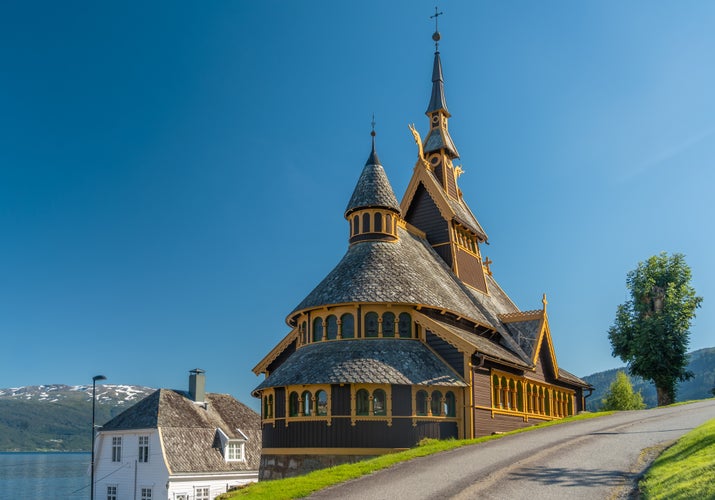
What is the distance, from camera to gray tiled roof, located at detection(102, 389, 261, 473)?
46781 mm

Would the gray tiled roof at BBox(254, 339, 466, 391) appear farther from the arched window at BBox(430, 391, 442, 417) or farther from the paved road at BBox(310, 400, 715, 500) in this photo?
the paved road at BBox(310, 400, 715, 500)

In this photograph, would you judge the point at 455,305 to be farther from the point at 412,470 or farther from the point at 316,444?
the point at 412,470

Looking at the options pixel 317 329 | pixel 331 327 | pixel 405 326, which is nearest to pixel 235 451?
pixel 317 329

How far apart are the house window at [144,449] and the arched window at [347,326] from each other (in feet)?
72.3

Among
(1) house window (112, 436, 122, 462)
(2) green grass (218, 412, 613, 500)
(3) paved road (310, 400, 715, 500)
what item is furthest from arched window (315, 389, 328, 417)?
(1) house window (112, 436, 122, 462)

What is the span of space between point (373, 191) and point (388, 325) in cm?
800

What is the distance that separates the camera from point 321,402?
3028cm

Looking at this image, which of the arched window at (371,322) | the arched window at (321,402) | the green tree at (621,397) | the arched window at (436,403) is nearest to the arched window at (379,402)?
the arched window at (321,402)

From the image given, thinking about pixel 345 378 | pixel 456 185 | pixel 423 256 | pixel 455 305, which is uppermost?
pixel 456 185

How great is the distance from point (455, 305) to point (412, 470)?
16.5 meters

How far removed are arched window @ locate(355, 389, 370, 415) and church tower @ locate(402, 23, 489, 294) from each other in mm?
15333

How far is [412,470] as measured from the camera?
19719 mm

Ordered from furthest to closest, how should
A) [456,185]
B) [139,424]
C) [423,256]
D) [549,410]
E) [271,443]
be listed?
[456,185] → [139,424] → [549,410] → [423,256] → [271,443]

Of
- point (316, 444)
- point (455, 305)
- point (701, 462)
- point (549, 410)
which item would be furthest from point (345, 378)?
point (549, 410)
